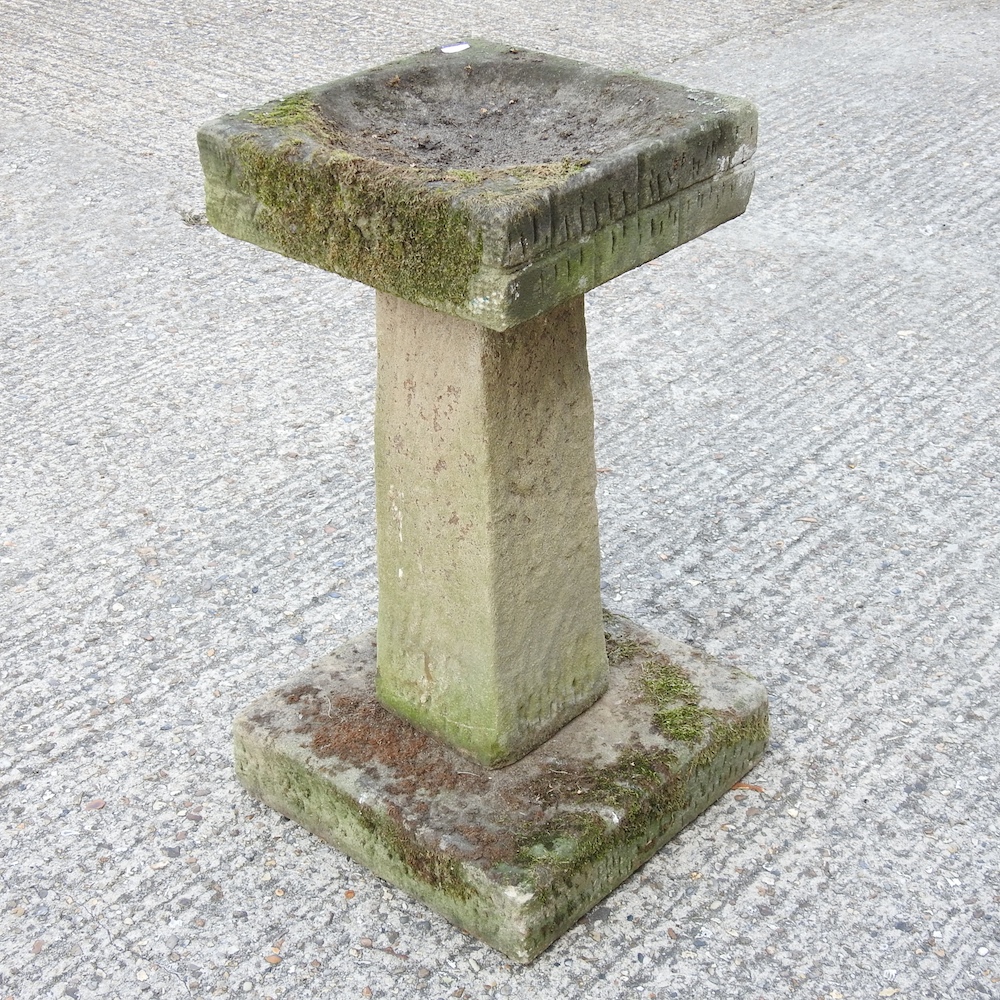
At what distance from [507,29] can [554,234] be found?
550cm

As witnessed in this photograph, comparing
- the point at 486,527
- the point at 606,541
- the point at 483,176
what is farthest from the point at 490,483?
the point at 606,541

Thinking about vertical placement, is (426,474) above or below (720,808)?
above

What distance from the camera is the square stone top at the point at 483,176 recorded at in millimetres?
2146

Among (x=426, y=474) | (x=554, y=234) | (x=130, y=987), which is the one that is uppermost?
(x=554, y=234)

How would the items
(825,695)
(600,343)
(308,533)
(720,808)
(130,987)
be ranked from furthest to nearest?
1. (600,343)
2. (308,533)
3. (825,695)
4. (720,808)
5. (130,987)

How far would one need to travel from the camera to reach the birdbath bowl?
7.32ft

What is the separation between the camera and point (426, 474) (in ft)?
8.46

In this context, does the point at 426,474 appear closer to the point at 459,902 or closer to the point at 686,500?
the point at 459,902

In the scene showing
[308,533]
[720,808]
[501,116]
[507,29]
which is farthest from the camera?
[507,29]

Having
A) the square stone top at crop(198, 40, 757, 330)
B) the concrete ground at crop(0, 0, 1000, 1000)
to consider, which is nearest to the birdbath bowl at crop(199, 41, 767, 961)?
the square stone top at crop(198, 40, 757, 330)

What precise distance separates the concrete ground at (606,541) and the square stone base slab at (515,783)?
0.26 ft

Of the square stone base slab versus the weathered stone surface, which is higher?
the weathered stone surface

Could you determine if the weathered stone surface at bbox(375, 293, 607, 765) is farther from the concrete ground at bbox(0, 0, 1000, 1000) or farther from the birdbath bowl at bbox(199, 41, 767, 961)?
the concrete ground at bbox(0, 0, 1000, 1000)

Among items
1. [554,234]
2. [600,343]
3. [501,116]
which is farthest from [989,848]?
[600,343]
